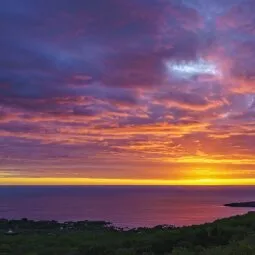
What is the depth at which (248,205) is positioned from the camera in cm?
19300

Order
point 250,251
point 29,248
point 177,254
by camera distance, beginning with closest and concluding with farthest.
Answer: point 250,251 < point 177,254 < point 29,248

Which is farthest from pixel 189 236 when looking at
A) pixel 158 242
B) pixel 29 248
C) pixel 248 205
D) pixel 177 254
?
pixel 248 205

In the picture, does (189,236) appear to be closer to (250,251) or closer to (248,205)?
(250,251)

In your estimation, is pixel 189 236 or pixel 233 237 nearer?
pixel 233 237

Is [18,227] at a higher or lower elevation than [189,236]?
lower

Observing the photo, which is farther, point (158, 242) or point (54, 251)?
point (54, 251)

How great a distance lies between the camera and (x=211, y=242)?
24.5 metres

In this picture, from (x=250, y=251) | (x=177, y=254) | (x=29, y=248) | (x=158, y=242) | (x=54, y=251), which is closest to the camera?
(x=250, y=251)

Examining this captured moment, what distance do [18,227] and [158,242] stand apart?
65939 millimetres

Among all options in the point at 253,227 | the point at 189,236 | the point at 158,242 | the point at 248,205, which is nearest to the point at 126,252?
the point at 158,242

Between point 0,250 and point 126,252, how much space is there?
16.4 m

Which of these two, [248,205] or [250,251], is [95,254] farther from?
[248,205]

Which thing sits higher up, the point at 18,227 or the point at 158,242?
the point at 158,242

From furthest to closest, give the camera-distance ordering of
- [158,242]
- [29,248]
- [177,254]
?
[29,248] < [158,242] < [177,254]
